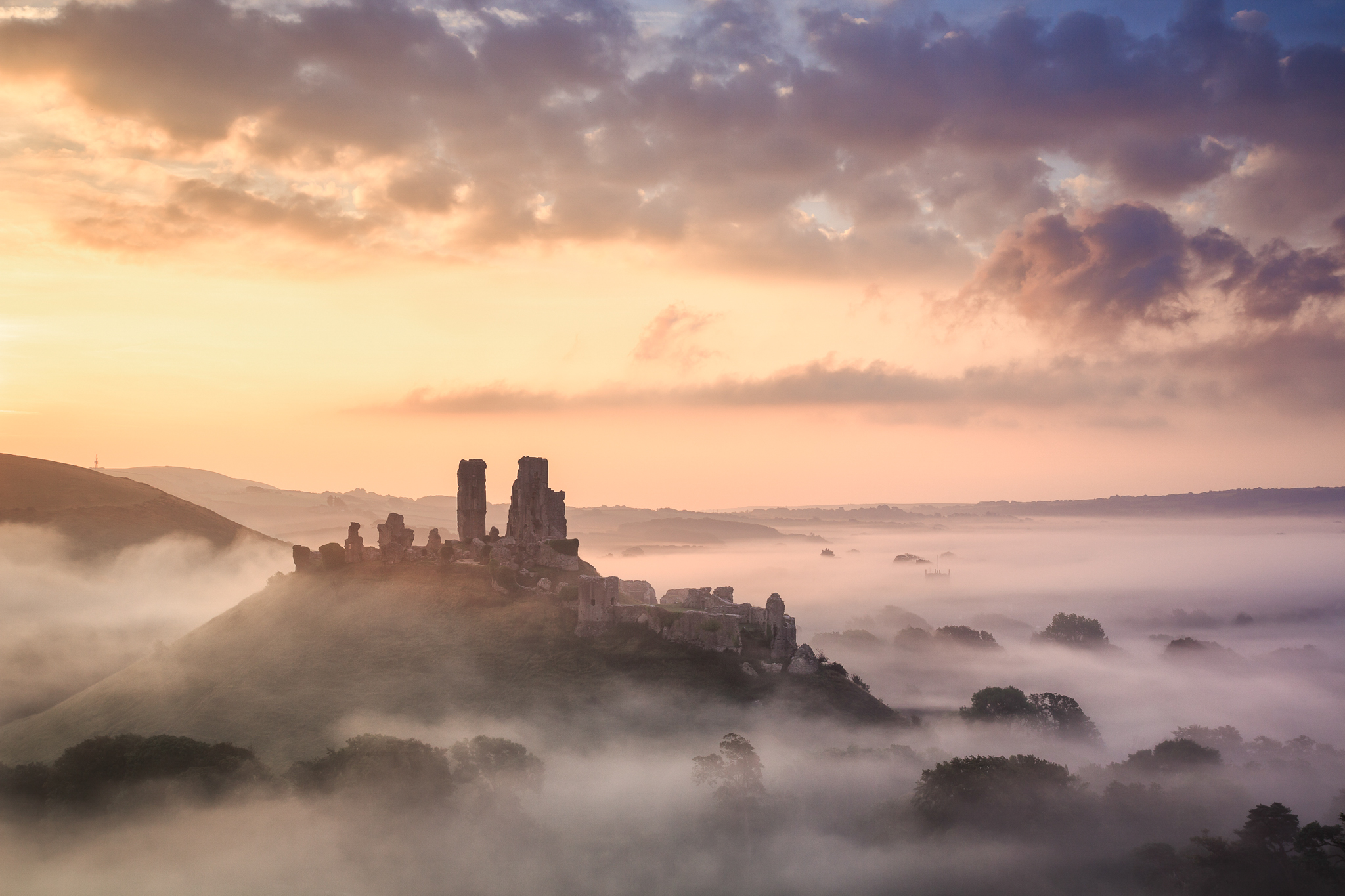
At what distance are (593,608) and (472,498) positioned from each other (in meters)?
46.1

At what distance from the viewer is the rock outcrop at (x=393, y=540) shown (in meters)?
Answer: 136

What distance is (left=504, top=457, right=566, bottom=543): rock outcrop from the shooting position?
457ft

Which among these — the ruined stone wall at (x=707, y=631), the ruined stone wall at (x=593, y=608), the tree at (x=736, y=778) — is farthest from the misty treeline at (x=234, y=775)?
the ruined stone wall at (x=707, y=631)

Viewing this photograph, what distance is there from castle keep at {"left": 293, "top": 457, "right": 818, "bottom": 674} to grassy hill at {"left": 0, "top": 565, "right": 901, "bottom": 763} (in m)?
2.23

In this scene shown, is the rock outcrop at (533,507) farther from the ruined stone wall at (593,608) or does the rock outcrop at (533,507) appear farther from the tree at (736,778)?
the tree at (736,778)

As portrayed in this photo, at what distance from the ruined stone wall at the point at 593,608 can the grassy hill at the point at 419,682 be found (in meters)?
1.59

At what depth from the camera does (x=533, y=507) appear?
140 meters

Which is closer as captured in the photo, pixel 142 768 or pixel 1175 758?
pixel 142 768

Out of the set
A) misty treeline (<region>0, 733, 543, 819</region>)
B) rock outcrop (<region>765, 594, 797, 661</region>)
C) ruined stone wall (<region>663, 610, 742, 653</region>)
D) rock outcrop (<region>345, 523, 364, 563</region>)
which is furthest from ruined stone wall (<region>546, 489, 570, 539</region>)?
misty treeline (<region>0, 733, 543, 819</region>)

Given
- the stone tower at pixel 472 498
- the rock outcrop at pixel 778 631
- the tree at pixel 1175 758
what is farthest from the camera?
the stone tower at pixel 472 498

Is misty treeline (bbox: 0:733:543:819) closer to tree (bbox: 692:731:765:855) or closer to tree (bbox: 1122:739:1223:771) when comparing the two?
tree (bbox: 692:731:765:855)

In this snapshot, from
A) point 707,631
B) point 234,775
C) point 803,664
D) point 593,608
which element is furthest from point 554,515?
point 234,775

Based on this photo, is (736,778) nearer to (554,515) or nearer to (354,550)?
(554,515)

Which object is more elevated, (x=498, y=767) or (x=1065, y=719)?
(x=498, y=767)
